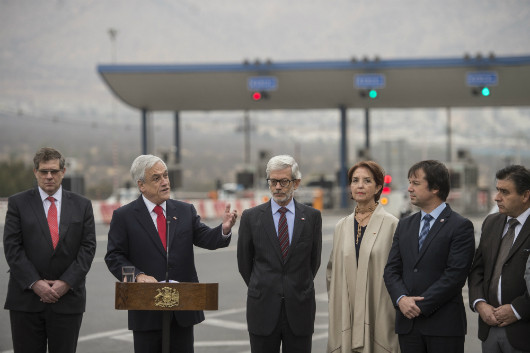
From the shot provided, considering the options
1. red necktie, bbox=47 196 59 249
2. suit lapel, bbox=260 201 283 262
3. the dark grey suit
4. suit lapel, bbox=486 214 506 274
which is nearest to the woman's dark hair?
suit lapel, bbox=260 201 283 262

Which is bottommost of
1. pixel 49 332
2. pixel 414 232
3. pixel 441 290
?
pixel 49 332

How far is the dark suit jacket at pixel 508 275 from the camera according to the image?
548cm

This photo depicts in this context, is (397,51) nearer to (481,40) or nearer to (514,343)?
(481,40)

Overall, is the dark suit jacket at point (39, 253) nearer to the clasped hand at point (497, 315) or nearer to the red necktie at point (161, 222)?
the red necktie at point (161, 222)

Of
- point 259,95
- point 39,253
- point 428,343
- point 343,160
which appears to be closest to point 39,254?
point 39,253

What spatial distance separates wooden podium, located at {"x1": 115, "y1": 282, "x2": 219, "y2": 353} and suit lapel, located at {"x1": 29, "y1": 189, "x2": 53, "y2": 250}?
1168 millimetres

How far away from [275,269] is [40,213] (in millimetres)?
1920

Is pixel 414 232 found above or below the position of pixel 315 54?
below

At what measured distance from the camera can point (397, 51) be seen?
635 feet

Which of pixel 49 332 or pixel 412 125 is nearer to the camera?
pixel 49 332

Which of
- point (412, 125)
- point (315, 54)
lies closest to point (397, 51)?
point (315, 54)

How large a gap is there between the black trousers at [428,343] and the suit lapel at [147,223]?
1.88 metres

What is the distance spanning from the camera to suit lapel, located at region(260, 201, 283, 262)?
590cm

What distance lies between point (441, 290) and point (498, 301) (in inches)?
16.0
